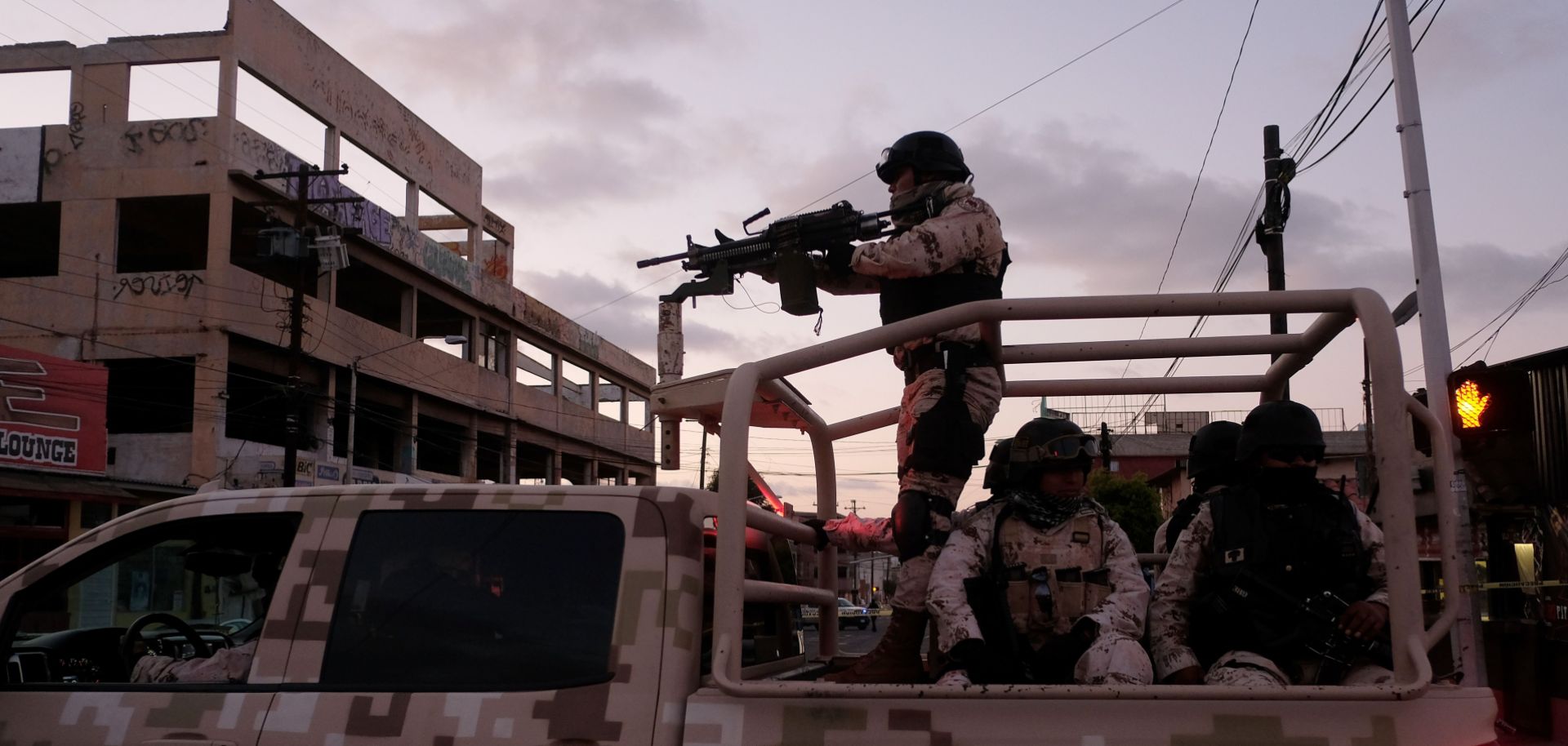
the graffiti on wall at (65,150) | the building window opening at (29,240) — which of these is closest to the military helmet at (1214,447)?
the graffiti on wall at (65,150)

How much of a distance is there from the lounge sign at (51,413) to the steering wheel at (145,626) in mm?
20651

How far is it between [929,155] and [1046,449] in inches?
48.7

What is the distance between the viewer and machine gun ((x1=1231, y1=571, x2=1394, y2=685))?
10.3 ft

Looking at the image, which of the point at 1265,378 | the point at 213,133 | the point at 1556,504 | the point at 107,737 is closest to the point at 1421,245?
the point at 1556,504

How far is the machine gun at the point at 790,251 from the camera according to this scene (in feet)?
15.0

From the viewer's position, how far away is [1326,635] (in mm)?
3162

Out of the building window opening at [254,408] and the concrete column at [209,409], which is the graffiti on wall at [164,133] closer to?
the concrete column at [209,409]

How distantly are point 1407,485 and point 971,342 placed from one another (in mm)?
1464

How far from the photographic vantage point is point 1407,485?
2850 millimetres

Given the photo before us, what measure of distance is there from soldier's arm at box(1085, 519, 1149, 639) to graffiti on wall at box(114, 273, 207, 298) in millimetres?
28420

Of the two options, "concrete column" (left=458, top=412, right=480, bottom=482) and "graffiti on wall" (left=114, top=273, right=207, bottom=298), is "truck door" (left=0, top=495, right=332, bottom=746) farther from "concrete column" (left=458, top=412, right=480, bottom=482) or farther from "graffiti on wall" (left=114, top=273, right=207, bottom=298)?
"concrete column" (left=458, top=412, right=480, bottom=482)

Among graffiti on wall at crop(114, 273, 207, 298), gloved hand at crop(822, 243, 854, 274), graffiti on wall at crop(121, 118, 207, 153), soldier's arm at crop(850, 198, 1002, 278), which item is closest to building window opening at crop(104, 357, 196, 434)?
graffiti on wall at crop(114, 273, 207, 298)

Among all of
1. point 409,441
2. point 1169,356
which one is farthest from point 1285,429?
point 409,441

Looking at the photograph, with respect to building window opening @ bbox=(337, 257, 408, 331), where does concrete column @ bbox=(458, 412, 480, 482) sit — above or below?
below
